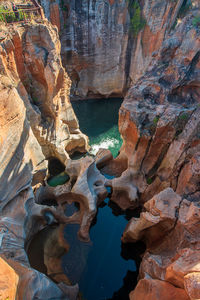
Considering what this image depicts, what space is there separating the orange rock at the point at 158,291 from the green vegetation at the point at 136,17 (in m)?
16.2

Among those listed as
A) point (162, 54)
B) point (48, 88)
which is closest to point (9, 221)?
point (48, 88)

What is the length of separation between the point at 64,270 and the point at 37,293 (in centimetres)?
252

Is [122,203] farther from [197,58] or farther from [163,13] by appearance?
[163,13]

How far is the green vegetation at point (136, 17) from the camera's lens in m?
14.7

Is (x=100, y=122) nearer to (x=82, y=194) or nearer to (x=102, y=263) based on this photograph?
(x=82, y=194)

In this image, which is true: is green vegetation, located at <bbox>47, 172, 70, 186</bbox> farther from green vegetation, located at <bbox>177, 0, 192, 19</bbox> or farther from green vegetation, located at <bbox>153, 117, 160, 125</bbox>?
green vegetation, located at <bbox>177, 0, 192, 19</bbox>

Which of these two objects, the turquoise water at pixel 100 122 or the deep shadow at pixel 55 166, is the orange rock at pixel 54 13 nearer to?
the turquoise water at pixel 100 122

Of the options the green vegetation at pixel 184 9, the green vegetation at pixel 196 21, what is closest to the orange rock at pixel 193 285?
the green vegetation at pixel 196 21

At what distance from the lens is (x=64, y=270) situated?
6.69 meters

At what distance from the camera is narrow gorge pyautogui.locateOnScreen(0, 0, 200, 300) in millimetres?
5070

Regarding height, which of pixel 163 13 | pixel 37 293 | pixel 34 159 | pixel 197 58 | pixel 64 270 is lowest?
pixel 64 270

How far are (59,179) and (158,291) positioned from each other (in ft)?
23.3

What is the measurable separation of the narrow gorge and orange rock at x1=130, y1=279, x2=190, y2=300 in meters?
0.02

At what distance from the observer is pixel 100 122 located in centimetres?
1536
